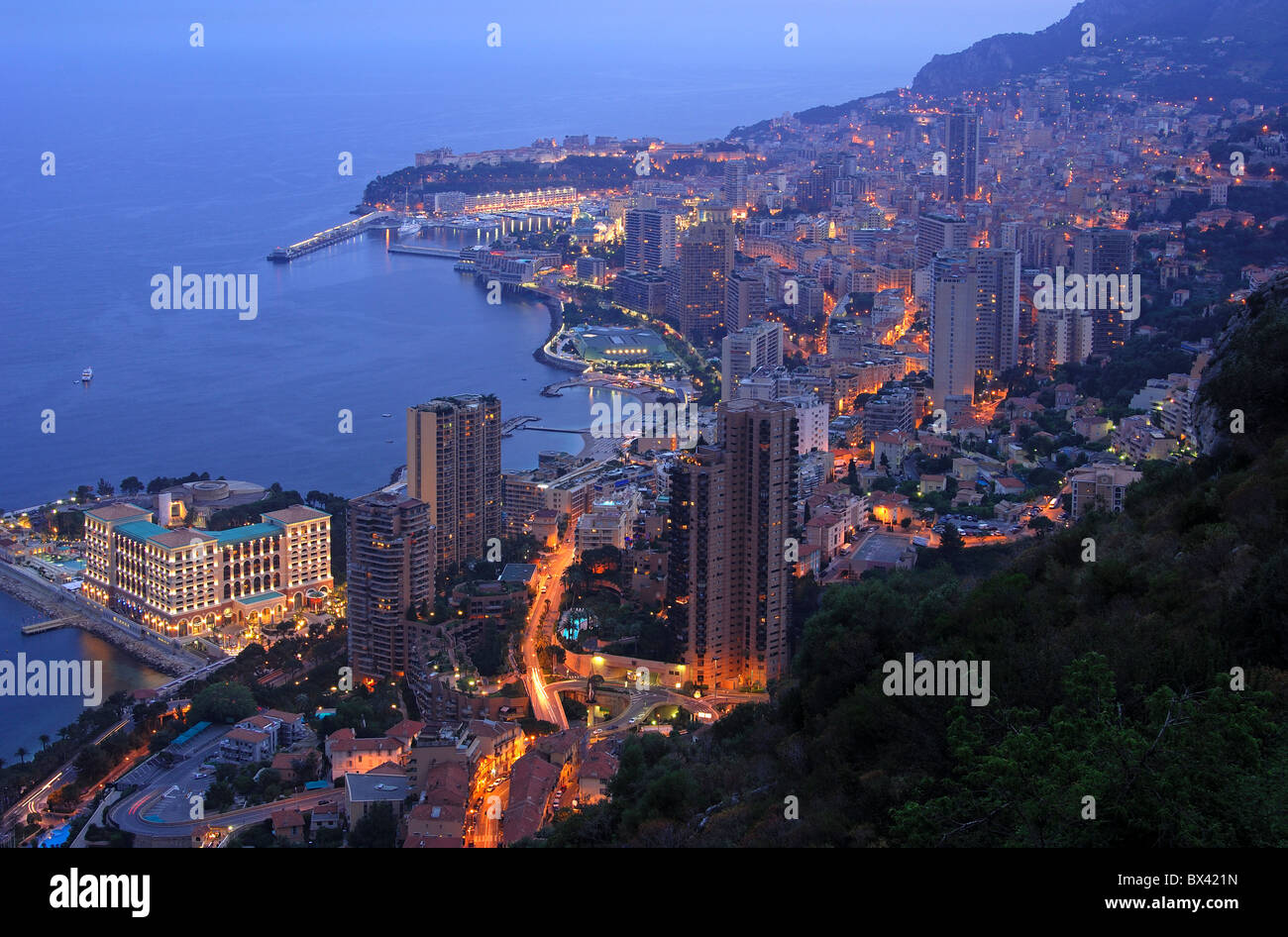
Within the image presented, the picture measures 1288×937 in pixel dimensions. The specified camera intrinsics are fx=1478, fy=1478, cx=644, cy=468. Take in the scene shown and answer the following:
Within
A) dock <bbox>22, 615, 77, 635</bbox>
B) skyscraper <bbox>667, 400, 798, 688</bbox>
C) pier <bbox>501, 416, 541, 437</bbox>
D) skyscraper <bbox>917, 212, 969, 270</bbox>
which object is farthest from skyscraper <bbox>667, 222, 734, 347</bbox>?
skyscraper <bbox>667, 400, 798, 688</bbox>

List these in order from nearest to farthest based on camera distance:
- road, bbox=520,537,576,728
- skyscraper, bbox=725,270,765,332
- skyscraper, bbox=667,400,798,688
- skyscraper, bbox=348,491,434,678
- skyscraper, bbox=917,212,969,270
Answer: road, bbox=520,537,576,728
skyscraper, bbox=667,400,798,688
skyscraper, bbox=348,491,434,678
skyscraper, bbox=725,270,765,332
skyscraper, bbox=917,212,969,270

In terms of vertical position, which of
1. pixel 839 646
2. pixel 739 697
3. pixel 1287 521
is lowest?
pixel 739 697

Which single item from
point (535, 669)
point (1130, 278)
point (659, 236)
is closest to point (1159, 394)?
point (1130, 278)

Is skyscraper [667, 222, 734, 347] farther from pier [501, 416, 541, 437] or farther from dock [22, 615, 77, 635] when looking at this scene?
dock [22, 615, 77, 635]

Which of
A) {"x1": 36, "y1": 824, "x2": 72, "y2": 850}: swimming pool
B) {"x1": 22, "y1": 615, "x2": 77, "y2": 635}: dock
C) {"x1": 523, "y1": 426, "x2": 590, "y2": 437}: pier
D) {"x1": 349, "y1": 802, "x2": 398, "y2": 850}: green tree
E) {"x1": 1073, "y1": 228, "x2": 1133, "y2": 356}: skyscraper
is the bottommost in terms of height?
{"x1": 36, "y1": 824, "x2": 72, "y2": 850}: swimming pool

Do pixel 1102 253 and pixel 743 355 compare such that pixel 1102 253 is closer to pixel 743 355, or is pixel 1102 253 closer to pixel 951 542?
pixel 743 355
